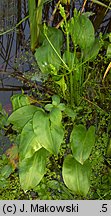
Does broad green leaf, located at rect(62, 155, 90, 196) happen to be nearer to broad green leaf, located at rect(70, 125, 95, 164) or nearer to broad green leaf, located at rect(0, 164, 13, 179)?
broad green leaf, located at rect(70, 125, 95, 164)

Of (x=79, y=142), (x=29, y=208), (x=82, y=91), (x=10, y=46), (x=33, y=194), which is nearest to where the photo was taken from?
(x=29, y=208)

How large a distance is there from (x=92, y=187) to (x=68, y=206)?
0.84 feet

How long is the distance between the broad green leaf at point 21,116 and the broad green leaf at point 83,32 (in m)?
0.30

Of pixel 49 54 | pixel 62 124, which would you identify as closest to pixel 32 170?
pixel 62 124

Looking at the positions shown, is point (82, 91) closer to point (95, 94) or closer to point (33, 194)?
point (95, 94)

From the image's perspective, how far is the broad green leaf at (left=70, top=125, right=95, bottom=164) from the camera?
5.02 ft

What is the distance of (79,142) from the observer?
1.57m

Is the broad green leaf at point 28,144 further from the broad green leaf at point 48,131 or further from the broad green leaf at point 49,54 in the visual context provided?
the broad green leaf at point 49,54

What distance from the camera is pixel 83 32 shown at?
1704 millimetres

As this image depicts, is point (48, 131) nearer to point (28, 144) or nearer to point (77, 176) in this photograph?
point (28, 144)

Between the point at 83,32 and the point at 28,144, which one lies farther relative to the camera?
the point at 83,32

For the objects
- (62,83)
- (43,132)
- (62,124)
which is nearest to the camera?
Answer: (43,132)

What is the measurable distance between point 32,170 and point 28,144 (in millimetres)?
108

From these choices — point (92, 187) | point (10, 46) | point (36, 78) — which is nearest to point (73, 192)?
point (92, 187)
